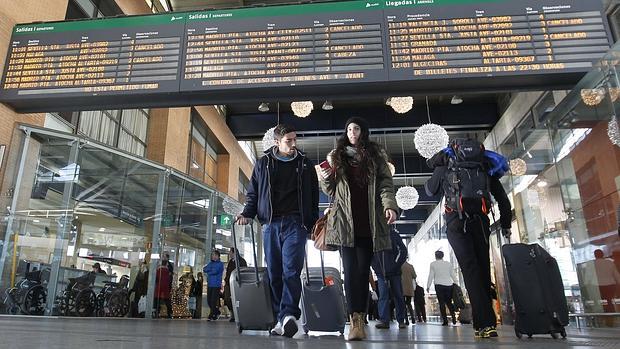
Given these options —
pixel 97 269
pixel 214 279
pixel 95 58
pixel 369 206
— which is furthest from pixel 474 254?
pixel 97 269

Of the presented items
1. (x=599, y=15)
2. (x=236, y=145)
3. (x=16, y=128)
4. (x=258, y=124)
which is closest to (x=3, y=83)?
(x=16, y=128)

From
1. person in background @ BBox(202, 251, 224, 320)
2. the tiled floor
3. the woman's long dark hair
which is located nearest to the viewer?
the tiled floor

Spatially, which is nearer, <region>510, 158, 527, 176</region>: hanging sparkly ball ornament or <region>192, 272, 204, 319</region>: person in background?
<region>510, 158, 527, 176</region>: hanging sparkly ball ornament

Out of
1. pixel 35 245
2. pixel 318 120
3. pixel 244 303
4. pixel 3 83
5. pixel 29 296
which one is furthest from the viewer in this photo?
pixel 318 120

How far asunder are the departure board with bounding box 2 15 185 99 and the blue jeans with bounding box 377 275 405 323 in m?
3.60

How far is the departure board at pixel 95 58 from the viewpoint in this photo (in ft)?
18.4

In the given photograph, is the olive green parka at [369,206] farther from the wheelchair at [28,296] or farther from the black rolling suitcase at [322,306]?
the wheelchair at [28,296]

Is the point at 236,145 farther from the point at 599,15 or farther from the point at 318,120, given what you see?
the point at 599,15

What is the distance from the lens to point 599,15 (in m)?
5.11

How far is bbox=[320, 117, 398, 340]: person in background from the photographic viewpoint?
2.94m

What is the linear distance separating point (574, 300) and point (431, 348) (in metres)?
4.98

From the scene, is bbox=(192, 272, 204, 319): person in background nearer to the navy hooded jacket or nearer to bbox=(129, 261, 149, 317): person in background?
bbox=(129, 261, 149, 317): person in background

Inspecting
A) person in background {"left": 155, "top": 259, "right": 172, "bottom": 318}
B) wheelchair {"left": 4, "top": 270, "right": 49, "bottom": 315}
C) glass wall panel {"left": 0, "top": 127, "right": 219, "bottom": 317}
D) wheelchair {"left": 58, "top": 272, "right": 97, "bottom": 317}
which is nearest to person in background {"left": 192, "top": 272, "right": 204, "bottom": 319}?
glass wall panel {"left": 0, "top": 127, "right": 219, "bottom": 317}

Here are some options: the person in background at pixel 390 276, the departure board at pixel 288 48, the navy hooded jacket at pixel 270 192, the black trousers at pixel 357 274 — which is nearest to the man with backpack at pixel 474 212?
the black trousers at pixel 357 274
